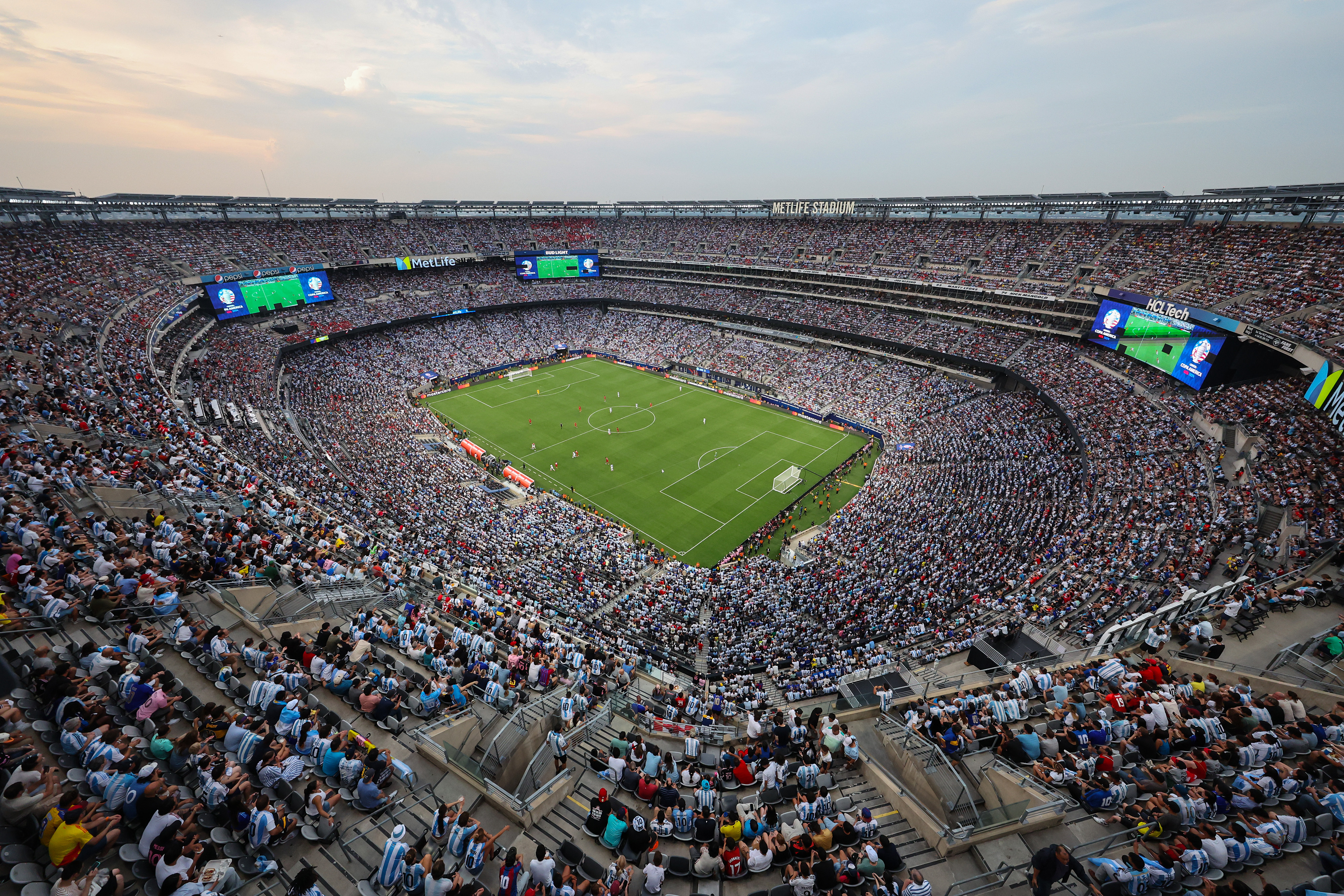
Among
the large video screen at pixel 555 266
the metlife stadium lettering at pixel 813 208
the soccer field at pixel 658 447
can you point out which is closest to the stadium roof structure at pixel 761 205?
the metlife stadium lettering at pixel 813 208

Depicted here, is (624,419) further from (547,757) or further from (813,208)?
(813,208)

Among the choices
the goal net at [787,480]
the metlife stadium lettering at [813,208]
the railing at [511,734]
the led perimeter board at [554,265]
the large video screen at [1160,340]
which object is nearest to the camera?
the railing at [511,734]

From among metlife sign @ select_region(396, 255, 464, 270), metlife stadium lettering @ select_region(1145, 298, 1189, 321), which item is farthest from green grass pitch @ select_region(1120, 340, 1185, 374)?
metlife sign @ select_region(396, 255, 464, 270)

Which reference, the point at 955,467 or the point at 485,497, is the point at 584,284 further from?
the point at 955,467

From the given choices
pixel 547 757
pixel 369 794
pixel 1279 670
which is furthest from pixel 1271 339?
pixel 369 794

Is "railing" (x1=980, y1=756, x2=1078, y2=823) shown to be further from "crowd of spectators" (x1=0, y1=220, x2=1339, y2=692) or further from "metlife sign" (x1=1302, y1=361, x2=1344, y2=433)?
"metlife sign" (x1=1302, y1=361, x2=1344, y2=433)

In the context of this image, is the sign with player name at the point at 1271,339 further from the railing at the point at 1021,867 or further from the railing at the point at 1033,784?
the railing at the point at 1021,867

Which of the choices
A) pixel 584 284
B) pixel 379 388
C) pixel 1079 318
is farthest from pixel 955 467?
pixel 584 284
